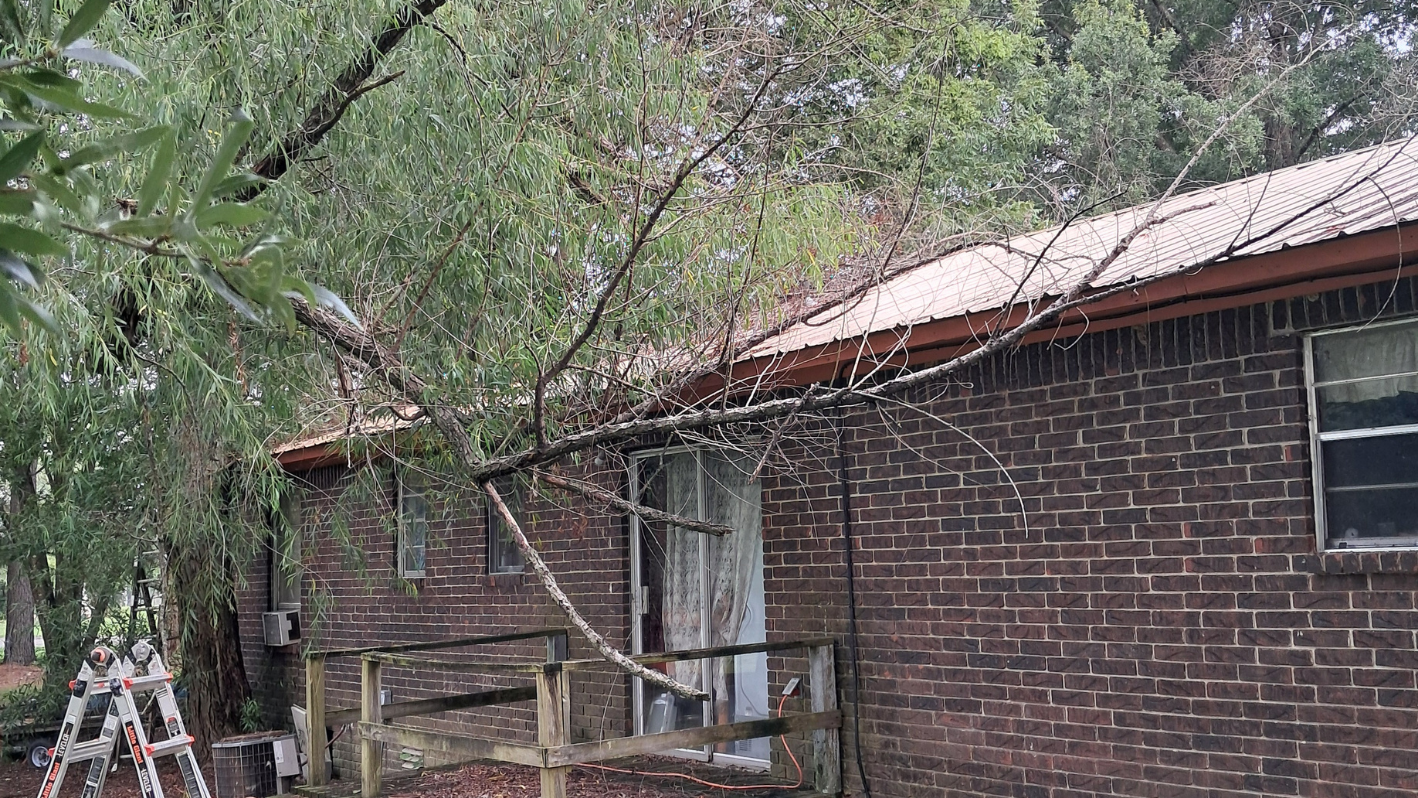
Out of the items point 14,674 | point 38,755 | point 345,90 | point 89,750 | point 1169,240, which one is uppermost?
point 345,90

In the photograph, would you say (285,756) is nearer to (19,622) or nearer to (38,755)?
(38,755)

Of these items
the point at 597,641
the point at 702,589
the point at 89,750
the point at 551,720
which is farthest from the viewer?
the point at 89,750

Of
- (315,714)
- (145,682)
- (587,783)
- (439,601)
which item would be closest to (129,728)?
(145,682)

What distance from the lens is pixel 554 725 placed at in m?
7.16

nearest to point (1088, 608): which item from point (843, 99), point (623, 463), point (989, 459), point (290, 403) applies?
point (989, 459)

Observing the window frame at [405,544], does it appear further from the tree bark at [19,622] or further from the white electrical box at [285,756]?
the tree bark at [19,622]

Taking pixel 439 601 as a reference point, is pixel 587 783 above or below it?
below

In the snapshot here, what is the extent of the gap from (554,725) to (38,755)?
1057 centimetres

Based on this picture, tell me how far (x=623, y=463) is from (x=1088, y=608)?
396 centimetres

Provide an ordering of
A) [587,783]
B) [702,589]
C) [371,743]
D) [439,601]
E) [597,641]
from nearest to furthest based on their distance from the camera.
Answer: [597,641]
[371,743]
[587,783]
[702,589]
[439,601]

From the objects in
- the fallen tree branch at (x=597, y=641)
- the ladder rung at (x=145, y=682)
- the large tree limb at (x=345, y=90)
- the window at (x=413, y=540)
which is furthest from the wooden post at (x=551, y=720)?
the window at (x=413, y=540)

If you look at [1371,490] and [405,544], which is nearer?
[1371,490]

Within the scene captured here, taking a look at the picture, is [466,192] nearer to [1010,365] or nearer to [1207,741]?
[1010,365]

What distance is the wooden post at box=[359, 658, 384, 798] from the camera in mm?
8516
